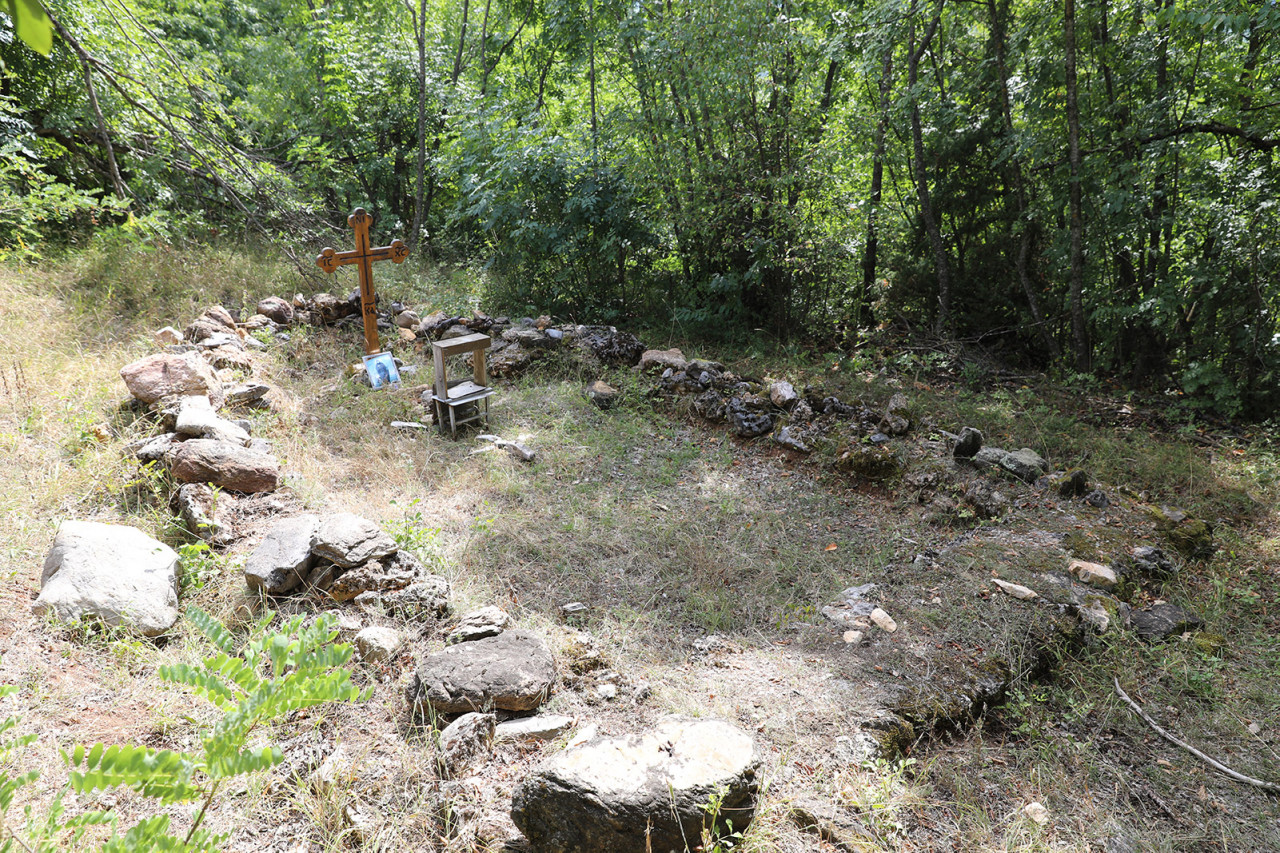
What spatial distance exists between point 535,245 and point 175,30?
790cm

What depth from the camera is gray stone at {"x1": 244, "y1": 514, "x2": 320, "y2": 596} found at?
9.62 ft

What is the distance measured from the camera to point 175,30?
10445mm

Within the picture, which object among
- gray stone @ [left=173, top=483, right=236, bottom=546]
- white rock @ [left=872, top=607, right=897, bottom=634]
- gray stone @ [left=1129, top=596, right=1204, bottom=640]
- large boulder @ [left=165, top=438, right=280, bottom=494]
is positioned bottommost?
gray stone @ [left=1129, top=596, right=1204, bottom=640]

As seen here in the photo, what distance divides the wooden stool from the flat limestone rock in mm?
2541

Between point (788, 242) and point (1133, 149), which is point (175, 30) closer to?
point (788, 242)

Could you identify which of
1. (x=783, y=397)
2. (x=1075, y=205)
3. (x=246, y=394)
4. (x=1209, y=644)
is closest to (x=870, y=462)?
(x=783, y=397)

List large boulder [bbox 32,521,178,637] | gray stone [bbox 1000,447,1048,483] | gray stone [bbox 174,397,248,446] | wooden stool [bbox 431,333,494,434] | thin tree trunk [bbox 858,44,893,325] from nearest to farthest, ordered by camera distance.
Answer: large boulder [bbox 32,521,178,637] → gray stone [bbox 174,397,248,446] → gray stone [bbox 1000,447,1048,483] → wooden stool [bbox 431,333,494,434] → thin tree trunk [bbox 858,44,893,325]

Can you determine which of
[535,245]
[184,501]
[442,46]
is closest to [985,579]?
[184,501]

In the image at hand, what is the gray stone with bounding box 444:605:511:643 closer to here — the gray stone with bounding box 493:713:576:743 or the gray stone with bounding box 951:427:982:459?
the gray stone with bounding box 493:713:576:743

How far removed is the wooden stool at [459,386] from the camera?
4.86m

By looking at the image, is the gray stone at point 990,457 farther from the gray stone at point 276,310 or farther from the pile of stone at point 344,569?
the gray stone at point 276,310

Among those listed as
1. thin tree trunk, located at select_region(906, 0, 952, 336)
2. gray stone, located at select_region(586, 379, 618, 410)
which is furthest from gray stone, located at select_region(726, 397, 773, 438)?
thin tree trunk, located at select_region(906, 0, 952, 336)

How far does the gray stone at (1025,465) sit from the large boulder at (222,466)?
15.5 ft

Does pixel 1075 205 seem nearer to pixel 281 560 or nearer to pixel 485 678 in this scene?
pixel 485 678
